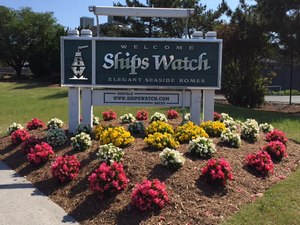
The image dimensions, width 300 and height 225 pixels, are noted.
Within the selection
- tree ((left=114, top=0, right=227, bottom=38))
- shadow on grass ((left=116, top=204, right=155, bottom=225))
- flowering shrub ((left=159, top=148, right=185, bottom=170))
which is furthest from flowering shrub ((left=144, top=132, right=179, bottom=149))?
tree ((left=114, top=0, right=227, bottom=38))

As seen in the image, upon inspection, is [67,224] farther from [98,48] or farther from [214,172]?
[98,48]

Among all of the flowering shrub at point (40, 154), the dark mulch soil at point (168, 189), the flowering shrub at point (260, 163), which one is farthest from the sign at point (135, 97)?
the flowering shrub at point (260, 163)

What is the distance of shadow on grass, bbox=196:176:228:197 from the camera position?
197 inches

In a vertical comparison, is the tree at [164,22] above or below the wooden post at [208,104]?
above

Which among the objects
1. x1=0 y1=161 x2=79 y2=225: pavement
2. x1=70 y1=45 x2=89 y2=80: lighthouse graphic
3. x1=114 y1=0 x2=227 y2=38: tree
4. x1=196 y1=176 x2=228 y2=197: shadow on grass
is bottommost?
x1=0 y1=161 x2=79 y2=225: pavement

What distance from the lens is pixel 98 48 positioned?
25.8 feet

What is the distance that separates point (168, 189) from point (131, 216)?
2.20ft

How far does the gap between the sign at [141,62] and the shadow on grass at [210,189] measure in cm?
312

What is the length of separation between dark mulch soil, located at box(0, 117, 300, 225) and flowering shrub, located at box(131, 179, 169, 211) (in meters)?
0.09

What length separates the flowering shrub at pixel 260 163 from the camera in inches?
225

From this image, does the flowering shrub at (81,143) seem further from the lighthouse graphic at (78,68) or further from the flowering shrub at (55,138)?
the lighthouse graphic at (78,68)

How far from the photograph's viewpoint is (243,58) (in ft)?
59.1

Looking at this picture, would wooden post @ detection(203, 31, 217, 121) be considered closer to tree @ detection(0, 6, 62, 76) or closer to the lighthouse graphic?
the lighthouse graphic

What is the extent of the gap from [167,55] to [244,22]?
33.3 ft
